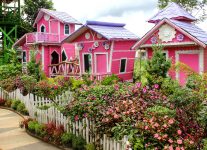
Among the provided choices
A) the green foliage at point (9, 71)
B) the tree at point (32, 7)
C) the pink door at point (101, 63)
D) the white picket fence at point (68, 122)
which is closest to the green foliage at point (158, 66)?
the white picket fence at point (68, 122)

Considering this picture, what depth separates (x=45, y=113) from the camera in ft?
35.0

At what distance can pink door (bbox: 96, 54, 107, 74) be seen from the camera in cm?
2053

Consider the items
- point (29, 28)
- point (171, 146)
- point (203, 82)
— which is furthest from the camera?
point (29, 28)

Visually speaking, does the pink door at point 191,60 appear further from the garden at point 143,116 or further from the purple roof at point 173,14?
the garden at point 143,116

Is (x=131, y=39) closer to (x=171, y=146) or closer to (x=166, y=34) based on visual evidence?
(x=166, y=34)

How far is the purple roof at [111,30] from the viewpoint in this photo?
19.5m

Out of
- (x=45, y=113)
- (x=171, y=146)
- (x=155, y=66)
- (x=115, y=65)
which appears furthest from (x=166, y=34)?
(x=171, y=146)

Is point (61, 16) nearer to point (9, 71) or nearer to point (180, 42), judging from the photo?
point (9, 71)

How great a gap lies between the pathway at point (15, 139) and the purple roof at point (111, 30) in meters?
9.34

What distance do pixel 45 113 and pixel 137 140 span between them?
5.07m

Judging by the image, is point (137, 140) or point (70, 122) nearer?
point (137, 140)

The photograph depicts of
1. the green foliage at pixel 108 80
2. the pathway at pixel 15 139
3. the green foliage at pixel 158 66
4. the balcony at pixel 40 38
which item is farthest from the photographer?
the balcony at pixel 40 38

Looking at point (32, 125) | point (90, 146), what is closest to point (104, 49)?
point (32, 125)

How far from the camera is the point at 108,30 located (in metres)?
20.5
